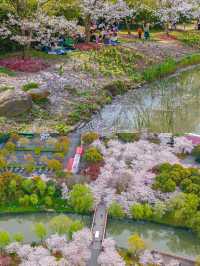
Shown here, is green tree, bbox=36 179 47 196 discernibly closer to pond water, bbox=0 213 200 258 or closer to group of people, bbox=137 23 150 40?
pond water, bbox=0 213 200 258

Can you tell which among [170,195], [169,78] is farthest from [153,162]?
Answer: [169,78]

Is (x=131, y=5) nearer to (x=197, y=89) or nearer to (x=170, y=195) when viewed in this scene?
(x=197, y=89)

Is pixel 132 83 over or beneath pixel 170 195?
over

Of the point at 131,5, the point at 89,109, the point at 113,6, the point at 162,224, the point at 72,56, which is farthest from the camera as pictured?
the point at 131,5

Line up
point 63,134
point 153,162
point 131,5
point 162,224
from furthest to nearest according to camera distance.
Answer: point 131,5, point 63,134, point 153,162, point 162,224

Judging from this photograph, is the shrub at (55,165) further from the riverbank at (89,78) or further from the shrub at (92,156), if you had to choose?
the riverbank at (89,78)

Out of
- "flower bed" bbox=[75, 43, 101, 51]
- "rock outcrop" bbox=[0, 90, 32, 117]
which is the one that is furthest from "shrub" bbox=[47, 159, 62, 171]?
"flower bed" bbox=[75, 43, 101, 51]

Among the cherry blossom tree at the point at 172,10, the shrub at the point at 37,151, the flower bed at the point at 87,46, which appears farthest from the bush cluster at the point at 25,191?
the cherry blossom tree at the point at 172,10
